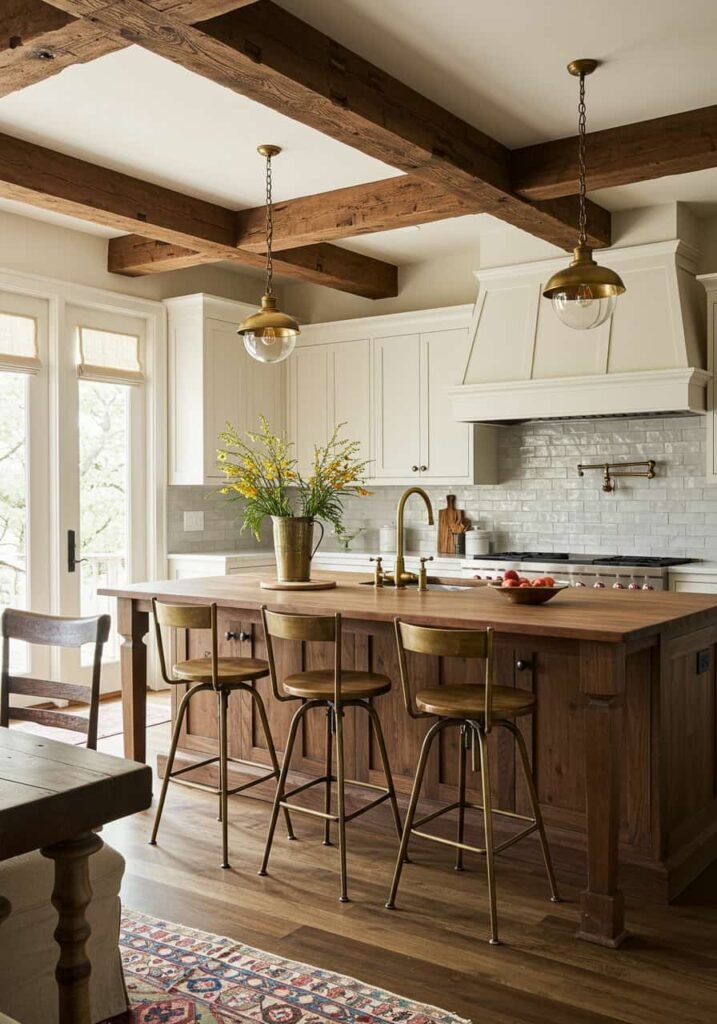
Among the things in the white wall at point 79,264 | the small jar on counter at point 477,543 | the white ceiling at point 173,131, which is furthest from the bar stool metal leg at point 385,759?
the white wall at point 79,264

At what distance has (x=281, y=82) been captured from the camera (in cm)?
341

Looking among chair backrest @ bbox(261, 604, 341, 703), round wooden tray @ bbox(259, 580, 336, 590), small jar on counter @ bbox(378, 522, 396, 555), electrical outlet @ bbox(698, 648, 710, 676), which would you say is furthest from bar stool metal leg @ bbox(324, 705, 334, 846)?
small jar on counter @ bbox(378, 522, 396, 555)

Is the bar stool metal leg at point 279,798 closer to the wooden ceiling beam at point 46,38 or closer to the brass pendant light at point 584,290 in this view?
the brass pendant light at point 584,290

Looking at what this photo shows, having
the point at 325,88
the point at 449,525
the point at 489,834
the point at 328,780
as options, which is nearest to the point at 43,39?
the point at 325,88

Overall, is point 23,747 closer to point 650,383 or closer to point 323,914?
point 323,914

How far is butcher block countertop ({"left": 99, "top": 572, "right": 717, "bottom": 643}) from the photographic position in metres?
3.12

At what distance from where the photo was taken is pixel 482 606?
3.66m

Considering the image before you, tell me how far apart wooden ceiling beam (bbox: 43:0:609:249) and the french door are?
2873 millimetres

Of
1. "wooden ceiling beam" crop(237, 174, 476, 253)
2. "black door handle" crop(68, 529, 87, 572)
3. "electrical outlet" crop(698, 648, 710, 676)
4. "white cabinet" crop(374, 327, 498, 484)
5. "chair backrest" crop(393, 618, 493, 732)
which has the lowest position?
"electrical outlet" crop(698, 648, 710, 676)

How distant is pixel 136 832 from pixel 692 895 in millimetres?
2129

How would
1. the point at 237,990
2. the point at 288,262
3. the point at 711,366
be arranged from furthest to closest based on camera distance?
the point at 288,262 < the point at 711,366 < the point at 237,990

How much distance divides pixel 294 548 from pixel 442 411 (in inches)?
101

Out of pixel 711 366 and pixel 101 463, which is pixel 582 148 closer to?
pixel 711 366

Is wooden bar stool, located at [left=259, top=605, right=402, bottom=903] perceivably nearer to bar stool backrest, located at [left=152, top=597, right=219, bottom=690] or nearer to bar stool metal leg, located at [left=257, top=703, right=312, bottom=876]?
bar stool metal leg, located at [left=257, top=703, right=312, bottom=876]
